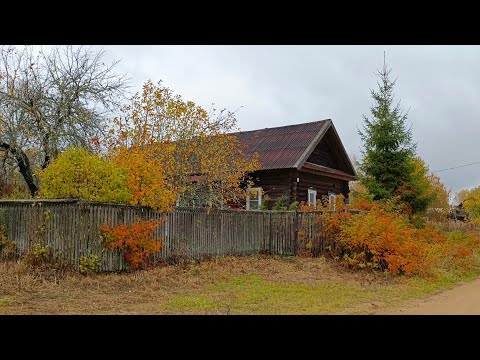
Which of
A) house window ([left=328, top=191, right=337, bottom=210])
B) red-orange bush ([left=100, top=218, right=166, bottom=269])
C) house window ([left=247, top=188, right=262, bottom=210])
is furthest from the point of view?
house window ([left=247, top=188, right=262, bottom=210])

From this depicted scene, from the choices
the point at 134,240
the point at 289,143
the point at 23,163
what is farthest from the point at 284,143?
the point at 134,240

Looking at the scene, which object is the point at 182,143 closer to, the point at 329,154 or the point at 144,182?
the point at 144,182

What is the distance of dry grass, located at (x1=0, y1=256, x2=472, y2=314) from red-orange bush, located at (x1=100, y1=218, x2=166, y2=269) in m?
0.47

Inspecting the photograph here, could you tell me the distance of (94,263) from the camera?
472 inches

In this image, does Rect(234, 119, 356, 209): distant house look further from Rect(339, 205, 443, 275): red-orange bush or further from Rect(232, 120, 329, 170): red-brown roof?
Rect(339, 205, 443, 275): red-orange bush

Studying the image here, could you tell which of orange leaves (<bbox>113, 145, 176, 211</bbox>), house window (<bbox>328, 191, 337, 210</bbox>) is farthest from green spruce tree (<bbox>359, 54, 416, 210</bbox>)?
orange leaves (<bbox>113, 145, 176, 211</bbox>)

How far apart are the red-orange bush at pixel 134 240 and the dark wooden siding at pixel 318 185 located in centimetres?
1272

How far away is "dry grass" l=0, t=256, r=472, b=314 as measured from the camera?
8.84m

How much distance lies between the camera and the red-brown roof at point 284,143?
24516mm

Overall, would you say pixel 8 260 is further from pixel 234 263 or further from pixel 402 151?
pixel 402 151

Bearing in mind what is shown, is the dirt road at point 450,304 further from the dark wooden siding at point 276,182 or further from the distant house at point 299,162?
the dark wooden siding at point 276,182

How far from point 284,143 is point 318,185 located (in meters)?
3.10

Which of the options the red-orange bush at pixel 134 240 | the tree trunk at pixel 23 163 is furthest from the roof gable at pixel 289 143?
the red-orange bush at pixel 134 240
